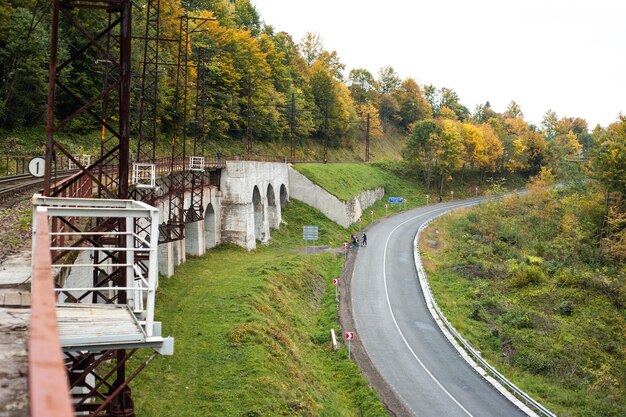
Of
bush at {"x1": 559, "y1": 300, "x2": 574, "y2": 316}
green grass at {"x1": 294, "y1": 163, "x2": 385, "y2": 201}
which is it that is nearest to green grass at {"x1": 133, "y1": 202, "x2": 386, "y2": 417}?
bush at {"x1": 559, "y1": 300, "x2": 574, "y2": 316}

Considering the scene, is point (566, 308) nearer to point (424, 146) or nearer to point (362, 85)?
point (424, 146)

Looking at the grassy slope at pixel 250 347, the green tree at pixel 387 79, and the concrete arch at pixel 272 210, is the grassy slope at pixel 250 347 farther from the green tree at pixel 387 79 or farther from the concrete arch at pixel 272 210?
the green tree at pixel 387 79

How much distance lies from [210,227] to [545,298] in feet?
71.6

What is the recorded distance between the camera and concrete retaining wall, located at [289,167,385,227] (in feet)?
170

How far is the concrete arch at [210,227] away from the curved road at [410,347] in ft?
32.2

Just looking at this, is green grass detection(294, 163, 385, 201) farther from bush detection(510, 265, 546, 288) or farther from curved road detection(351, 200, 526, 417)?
bush detection(510, 265, 546, 288)

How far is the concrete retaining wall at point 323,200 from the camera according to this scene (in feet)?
170

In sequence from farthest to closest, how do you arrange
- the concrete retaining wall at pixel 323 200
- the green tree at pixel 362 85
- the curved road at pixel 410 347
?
1. the green tree at pixel 362 85
2. the concrete retaining wall at pixel 323 200
3. the curved road at pixel 410 347

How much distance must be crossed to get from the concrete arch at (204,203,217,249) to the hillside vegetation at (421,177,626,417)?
14.9 metres

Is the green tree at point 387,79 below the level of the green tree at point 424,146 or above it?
above

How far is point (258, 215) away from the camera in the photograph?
43125mm

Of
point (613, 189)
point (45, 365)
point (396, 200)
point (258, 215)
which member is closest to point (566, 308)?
point (613, 189)

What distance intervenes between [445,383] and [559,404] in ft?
15.0

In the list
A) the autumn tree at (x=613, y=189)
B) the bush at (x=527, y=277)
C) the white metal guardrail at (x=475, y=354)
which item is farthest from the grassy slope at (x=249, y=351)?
the autumn tree at (x=613, y=189)
